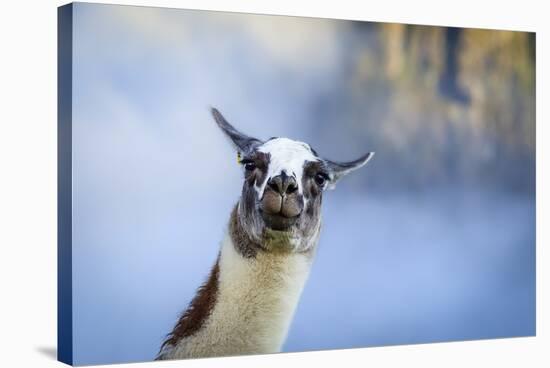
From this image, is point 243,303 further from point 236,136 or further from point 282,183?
point 236,136

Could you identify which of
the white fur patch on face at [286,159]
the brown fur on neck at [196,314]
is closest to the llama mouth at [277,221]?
the white fur patch on face at [286,159]

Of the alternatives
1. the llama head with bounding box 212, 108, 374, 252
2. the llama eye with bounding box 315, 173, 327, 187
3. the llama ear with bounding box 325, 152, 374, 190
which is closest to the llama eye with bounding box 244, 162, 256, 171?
the llama head with bounding box 212, 108, 374, 252

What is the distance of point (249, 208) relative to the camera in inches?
404

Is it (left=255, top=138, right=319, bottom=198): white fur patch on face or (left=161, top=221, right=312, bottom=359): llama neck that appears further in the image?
(left=161, top=221, right=312, bottom=359): llama neck

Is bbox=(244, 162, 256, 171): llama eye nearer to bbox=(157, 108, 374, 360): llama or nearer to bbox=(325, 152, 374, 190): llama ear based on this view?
bbox=(157, 108, 374, 360): llama

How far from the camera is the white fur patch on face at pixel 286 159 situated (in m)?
10.1

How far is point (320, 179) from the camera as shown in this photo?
10.4 metres

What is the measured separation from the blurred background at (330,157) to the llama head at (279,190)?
0.14 meters

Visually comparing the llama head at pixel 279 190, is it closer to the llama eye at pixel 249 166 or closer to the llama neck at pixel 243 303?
the llama eye at pixel 249 166

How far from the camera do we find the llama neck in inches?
400

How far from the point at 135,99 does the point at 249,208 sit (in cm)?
135

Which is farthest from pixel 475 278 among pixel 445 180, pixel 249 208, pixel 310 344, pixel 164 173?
pixel 164 173

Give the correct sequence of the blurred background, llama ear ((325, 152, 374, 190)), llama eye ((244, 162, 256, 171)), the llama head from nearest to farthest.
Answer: the blurred background
the llama head
llama eye ((244, 162, 256, 171))
llama ear ((325, 152, 374, 190))

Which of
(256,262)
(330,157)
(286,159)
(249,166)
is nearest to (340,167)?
(330,157)
